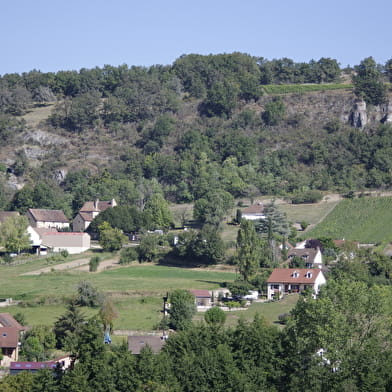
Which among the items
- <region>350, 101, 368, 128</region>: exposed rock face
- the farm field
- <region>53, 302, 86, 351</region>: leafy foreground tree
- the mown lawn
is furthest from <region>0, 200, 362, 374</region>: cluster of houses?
<region>350, 101, 368, 128</region>: exposed rock face

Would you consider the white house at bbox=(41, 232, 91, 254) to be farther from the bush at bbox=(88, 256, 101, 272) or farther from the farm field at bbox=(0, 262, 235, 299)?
the bush at bbox=(88, 256, 101, 272)

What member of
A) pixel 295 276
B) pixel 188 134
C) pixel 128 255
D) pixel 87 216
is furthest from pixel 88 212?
pixel 188 134

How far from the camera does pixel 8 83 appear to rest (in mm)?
172500

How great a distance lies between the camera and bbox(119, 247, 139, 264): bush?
8975 centimetres

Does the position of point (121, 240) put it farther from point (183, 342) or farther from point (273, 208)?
point (183, 342)

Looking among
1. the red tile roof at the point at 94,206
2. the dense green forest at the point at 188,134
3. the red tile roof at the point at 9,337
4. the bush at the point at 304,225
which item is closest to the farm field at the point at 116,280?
the red tile roof at the point at 9,337

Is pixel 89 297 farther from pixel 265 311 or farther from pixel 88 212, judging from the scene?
pixel 88 212

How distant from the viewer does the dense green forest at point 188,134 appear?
12438 cm

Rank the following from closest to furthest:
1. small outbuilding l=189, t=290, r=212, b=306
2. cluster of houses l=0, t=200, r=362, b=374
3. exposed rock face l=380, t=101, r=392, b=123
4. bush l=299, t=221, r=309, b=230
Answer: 1. cluster of houses l=0, t=200, r=362, b=374
2. small outbuilding l=189, t=290, r=212, b=306
3. bush l=299, t=221, r=309, b=230
4. exposed rock face l=380, t=101, r=392, b=123

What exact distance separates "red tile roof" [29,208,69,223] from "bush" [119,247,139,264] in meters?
20.2

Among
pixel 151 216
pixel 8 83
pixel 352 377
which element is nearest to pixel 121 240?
pixel 151 216

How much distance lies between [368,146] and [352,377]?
90790 mm

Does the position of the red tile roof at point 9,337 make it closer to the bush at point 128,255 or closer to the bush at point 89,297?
the bush at point 89,297

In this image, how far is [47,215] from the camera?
361 feet
